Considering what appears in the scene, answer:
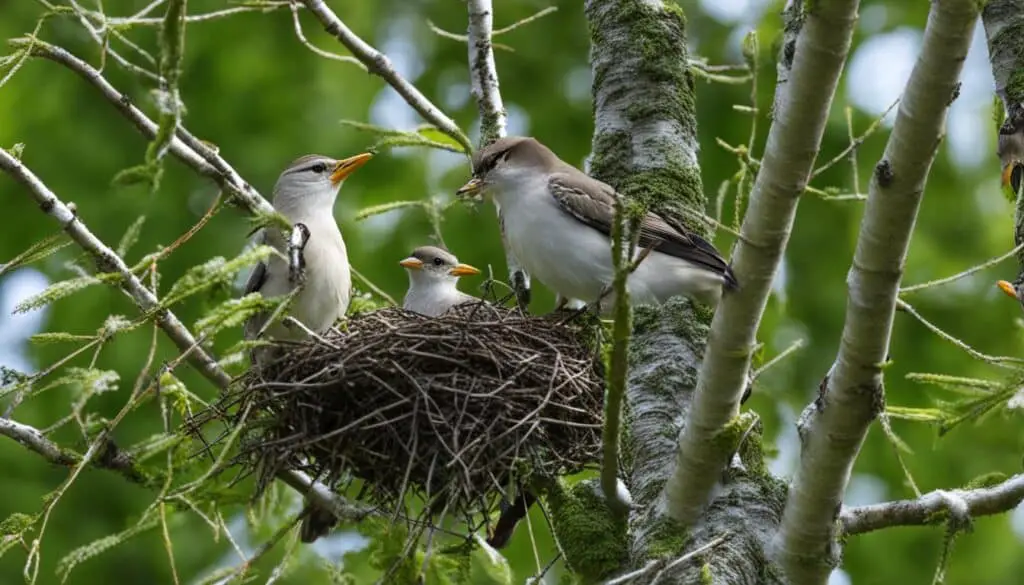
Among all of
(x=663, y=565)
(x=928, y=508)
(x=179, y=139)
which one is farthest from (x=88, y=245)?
(x=928, y=508)

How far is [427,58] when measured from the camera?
11.1 metres

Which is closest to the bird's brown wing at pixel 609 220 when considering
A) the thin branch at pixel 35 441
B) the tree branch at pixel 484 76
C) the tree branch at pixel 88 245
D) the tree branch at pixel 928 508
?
the tree branch at pixel 484 76

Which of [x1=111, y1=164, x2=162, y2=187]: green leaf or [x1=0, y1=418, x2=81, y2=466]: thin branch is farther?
[x1=0, y1=418, x2=81, y2=466]: thin branch

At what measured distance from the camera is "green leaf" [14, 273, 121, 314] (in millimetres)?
3993

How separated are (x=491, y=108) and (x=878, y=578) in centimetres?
492

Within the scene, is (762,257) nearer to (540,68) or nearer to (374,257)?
(374,257)

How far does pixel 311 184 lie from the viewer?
7.29 metres

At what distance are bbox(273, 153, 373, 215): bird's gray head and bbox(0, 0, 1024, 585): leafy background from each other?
179cm

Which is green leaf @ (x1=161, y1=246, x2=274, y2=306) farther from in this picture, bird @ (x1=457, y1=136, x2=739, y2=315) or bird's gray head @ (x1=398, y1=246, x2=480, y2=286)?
bird's gray head @ (x1=398, y1=246, x2=480, y2=286)

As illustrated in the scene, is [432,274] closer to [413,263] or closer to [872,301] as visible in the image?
[413,263]

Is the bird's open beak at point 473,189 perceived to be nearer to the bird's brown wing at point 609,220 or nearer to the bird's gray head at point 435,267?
the bird's brown wing at point 609,220

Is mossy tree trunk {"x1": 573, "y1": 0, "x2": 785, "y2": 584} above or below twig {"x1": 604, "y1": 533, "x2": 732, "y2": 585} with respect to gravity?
above

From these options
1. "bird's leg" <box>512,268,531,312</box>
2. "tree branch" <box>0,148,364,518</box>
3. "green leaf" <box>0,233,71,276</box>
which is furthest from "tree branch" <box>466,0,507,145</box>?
"green leaf" <box>0,233,71,276</box>

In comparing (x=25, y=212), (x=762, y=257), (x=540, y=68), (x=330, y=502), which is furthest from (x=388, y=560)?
(x=540, y=68)
